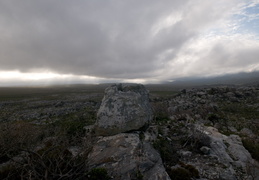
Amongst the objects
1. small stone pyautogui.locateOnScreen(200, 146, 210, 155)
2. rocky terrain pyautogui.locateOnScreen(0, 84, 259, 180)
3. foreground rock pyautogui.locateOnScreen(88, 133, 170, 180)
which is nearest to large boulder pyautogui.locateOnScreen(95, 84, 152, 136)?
rocky terrain pyautogui.locateOnScreen(0, 84, 259, 180)

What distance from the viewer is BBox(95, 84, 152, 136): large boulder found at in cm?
845

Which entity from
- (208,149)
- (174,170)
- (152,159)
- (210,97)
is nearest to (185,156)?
(208,149)

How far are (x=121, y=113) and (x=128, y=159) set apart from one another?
3.19 metres

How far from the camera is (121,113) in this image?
28.5 ft

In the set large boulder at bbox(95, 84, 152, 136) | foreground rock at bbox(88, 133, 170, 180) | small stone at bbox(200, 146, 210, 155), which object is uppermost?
large boulder at bbox(95, 84, 152, 136)

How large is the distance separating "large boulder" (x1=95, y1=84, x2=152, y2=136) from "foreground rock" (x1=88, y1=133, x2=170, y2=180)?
103 centimetres

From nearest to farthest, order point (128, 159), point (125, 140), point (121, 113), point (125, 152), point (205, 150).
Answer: point (128, 159) → point (125, 152) → point (125, 140) → point (205, 150) → point (121, 113)

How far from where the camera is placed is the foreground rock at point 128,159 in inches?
207

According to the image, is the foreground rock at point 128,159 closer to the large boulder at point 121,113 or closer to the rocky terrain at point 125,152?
the rocky terrain at point 125,152

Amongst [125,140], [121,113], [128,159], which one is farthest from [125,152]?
[121,113]

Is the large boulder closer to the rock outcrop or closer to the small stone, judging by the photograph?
the rock outcrop

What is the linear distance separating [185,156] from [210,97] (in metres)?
29.9

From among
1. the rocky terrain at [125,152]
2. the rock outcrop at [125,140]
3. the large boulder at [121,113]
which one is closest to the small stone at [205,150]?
the rocky terrain at [125,152]

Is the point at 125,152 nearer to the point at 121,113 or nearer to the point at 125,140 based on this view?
the point at 125,140
